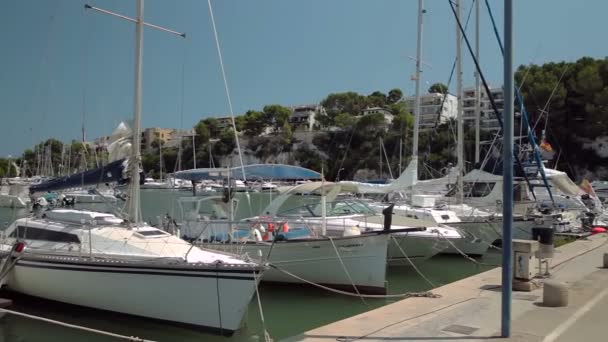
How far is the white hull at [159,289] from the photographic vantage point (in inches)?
384

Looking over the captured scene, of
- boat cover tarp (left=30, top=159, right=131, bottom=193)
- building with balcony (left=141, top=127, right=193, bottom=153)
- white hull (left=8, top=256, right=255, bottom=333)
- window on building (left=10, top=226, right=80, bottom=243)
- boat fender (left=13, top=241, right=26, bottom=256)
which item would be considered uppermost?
building with balcony (left=141, top=127, right=193, bottom=153)

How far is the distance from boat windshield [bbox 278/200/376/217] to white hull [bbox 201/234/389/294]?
3.08 m

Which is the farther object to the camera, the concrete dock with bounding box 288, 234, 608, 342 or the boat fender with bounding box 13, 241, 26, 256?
the boat fender with bounding box 13, 241, 26, 256

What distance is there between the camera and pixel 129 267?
10.4 meters

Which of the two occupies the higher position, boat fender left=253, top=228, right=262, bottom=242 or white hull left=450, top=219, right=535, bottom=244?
boat fender left=253, top=228, right=262, bottom=242

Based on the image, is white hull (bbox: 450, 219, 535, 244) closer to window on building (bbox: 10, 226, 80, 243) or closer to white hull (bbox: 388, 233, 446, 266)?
white hull (bbox: 388, 233, 446, 266)

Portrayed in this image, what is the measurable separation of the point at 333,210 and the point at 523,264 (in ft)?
25.1

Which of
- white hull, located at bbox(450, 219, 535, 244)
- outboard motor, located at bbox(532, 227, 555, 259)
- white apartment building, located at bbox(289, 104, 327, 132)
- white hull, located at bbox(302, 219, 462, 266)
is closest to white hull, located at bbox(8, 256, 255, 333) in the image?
outboard motor, located at bbox(532, 227, 555, 259)

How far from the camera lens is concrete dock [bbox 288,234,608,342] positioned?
7504 millimetres

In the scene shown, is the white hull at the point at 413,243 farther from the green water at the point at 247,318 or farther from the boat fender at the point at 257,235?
the boat fender at the point at 257,235

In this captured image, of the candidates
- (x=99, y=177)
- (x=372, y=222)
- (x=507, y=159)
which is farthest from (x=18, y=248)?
(x=507, y=159)

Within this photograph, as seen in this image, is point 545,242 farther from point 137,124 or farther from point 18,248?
point 18,248

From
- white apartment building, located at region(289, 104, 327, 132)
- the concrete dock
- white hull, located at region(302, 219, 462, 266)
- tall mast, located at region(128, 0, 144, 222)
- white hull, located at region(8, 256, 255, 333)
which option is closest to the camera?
the concrete dock

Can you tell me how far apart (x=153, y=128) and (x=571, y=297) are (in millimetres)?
177099
